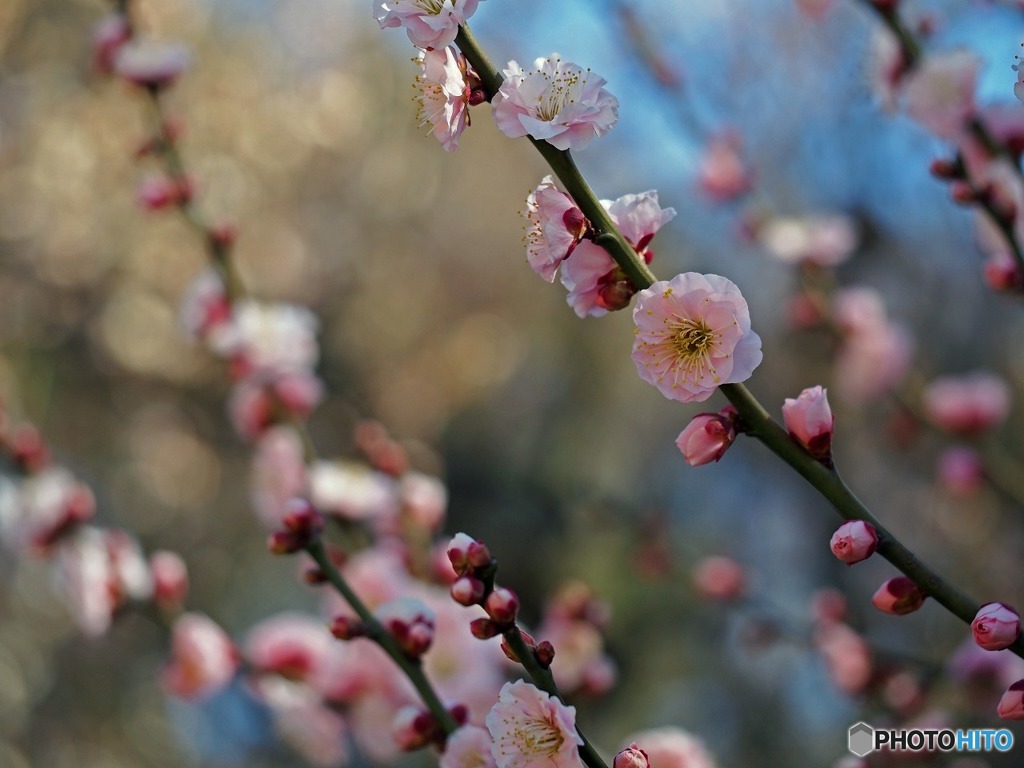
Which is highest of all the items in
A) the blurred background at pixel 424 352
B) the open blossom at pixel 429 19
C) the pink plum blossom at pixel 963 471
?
the open blossom at pixel 429 19

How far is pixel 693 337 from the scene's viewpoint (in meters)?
0.70

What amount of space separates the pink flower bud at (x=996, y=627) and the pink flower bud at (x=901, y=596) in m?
0.06

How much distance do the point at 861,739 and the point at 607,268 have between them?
0.74m

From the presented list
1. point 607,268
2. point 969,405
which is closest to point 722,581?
point 969,405

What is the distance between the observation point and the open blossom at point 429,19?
618mm

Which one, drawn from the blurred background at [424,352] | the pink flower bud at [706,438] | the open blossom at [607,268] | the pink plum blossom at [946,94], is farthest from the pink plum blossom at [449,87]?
the blurred background at [424,352]

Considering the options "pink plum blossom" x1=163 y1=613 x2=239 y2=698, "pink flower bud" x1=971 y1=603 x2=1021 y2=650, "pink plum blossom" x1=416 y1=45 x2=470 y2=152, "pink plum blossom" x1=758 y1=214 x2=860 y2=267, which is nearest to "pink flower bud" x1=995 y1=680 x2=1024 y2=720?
"pink flower bud" x1=971 y1=603 x2=1021 y2=650

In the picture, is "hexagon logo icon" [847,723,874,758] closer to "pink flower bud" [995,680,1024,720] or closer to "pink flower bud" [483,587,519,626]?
"pink flower bud" [995,680,1024,720]

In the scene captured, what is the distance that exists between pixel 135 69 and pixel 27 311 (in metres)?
4.19

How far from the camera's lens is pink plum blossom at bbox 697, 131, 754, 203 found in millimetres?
1771

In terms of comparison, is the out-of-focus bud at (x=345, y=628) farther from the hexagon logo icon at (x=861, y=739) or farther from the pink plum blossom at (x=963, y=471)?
the pink plum blossom at (x=963, y=471)

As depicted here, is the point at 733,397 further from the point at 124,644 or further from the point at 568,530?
the point at 124,644

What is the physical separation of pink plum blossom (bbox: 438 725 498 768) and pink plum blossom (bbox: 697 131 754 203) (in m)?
1.28

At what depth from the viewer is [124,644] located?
15.3 feet
